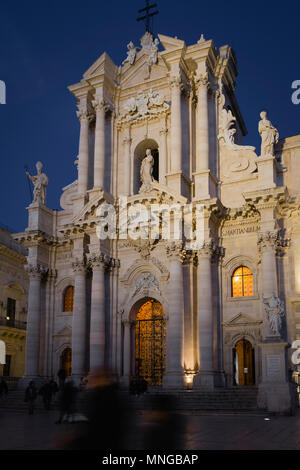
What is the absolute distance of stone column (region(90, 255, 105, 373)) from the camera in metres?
26.7

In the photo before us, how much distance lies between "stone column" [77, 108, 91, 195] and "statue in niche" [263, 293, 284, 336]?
1287 cm

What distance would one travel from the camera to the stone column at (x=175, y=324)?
2425cm

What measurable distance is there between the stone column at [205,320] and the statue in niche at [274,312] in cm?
324

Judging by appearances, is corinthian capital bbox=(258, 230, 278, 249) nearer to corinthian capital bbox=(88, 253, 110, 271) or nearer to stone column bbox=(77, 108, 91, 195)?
corinthian capital bbox=(88, 253, 110, 271)

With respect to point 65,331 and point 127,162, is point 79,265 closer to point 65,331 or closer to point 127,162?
point 65,331

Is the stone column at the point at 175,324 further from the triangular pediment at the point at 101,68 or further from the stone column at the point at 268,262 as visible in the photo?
the triangular pediment at the point at 101,68

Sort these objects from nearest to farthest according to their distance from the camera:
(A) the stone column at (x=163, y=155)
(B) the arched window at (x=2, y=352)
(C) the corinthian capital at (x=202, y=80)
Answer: (C) the corinthian capital at (x=202, y=80), (A) the stone column at (x=163, y=155), (B) the arched window at (x=2, y=352)

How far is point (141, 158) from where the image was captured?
31.7 meters

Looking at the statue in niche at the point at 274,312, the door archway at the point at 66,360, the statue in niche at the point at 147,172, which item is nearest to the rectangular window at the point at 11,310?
the door archway at the point at 66,360

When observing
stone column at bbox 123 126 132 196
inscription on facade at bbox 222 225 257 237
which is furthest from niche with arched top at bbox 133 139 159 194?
inscription on facade at bbox 222 225 257 237

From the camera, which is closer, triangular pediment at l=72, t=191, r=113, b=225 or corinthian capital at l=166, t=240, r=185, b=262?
corinthian capital at l=166, t=240, r=185, b=262

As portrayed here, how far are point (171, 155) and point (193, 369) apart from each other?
11.2 meters

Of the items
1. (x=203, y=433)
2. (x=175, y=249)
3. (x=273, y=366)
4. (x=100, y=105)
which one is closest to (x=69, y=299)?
(x=175, y=249)
